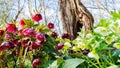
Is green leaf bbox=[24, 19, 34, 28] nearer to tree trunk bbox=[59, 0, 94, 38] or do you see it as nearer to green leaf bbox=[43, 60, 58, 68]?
green leaf bbox=[43, 60, 58, 68]

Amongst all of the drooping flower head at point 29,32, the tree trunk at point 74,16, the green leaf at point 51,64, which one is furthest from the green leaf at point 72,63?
the tree trunk at point 74,16

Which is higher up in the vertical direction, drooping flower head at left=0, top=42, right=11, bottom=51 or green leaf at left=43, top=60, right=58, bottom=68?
drooping flower head at left=0, top=42, right=11, bottom=51

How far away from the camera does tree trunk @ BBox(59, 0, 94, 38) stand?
10.7ft

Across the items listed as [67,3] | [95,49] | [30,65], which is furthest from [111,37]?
[67,3]

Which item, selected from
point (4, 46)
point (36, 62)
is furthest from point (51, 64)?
point (4, 46)

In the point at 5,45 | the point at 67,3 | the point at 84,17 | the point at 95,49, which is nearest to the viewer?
the point at 95,49

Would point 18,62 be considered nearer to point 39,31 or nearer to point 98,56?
point 39,31

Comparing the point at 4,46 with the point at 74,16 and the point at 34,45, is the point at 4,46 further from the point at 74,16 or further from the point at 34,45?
the point at 74,16

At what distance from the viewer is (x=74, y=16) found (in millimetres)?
3482

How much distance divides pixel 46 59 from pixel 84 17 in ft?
6.61

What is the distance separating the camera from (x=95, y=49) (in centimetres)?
101

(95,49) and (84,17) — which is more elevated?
(95,49)

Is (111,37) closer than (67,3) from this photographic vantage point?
Yes

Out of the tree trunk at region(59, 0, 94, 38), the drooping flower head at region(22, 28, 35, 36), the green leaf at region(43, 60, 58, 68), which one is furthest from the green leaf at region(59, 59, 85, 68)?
the tree trunk at region(59, 0, 94, 38)
